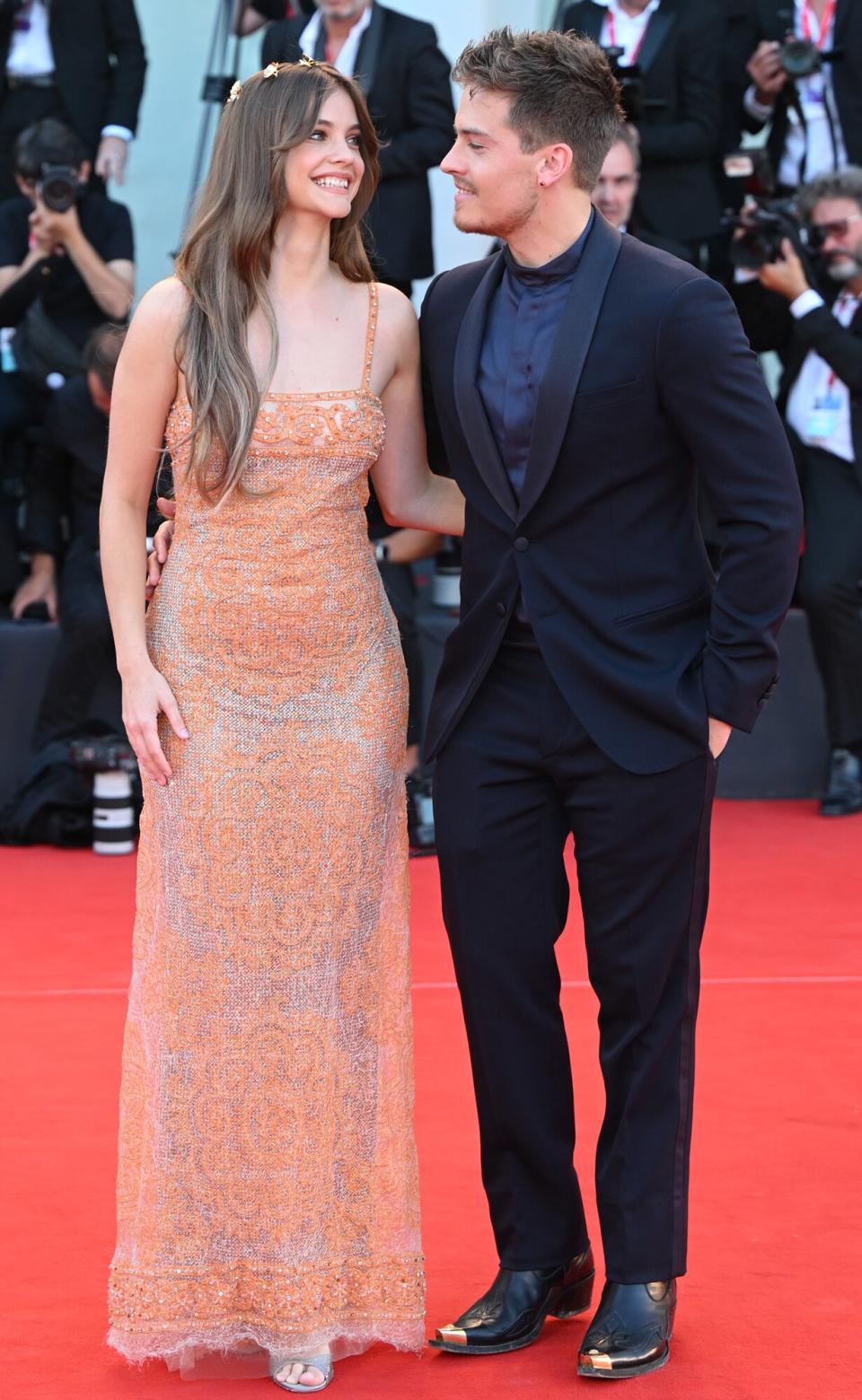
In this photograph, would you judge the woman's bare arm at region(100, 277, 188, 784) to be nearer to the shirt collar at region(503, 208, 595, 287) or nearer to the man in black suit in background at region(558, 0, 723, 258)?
the shirt collar at region(503, 208, 595, 287)

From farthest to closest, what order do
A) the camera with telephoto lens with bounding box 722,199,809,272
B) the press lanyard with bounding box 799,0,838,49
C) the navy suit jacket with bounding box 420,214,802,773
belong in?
the press lanyard with bounding box 799,0,838,49
the camera with telephoto lens with bounding box 722,199,809,272
the navy suit jacket with bounding box 420,214,802,773

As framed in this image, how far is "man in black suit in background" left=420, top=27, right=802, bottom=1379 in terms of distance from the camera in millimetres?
2539

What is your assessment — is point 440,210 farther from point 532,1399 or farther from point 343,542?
point 532,1399

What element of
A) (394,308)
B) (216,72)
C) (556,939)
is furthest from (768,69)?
(556,939)

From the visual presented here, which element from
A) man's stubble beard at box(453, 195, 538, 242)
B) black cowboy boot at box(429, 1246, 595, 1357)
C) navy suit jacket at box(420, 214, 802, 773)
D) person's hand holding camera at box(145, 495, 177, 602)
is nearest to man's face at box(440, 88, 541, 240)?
man's stubble beard at box(453, 195, 538, 242)

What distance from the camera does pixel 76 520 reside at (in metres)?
6.27

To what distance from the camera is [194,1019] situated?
2.68 meters

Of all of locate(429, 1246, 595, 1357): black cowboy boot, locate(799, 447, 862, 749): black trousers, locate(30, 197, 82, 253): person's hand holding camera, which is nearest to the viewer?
locate(429, 1246, 595, 1357): black cowboy boot

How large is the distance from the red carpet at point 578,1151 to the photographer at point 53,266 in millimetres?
1743

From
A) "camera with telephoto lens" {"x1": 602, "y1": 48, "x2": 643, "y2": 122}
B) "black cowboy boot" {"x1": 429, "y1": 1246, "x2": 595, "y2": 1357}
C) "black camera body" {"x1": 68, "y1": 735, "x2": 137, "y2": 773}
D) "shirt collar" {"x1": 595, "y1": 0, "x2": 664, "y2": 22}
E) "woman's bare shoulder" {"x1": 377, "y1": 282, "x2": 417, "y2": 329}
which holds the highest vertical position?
"shirt collar" {"x1": 595, "y1": 0, "x2": 664, "y2": 22}

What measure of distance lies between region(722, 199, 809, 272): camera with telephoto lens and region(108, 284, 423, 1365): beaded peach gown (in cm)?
347

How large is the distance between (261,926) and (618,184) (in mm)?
3699

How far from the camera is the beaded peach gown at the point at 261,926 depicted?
2.66 metres

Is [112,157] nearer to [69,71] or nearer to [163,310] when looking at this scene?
[69,71]
